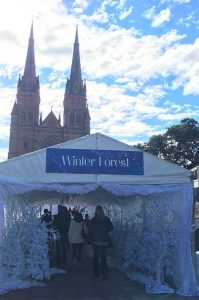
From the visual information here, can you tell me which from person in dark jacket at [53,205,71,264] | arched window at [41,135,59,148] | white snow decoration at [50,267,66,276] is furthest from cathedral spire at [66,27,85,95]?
white snow decoration at [50,267,66,276]

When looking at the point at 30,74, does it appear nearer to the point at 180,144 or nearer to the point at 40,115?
the point at 40,115

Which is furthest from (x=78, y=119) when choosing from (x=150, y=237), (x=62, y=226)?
(x=150, y=237)

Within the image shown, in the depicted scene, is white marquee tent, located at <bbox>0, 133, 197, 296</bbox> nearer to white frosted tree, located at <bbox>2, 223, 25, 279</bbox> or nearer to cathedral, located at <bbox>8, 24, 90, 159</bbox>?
white frosted tree, located at <bbox>2, 223, 25, 279</bbox>

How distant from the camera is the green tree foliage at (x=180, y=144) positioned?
5773cm

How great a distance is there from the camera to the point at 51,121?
289 ft

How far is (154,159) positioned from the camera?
912 centimetres

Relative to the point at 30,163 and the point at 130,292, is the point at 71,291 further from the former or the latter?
the point at 30,163

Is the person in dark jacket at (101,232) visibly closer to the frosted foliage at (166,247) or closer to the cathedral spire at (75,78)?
the frosted foliage at (166,247)

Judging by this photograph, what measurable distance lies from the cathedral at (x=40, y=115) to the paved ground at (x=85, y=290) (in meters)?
73.4

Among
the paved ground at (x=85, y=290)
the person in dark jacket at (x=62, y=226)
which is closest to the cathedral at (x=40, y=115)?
the person in dark jacket at (x=62, y=226)

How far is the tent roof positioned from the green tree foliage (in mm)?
49183

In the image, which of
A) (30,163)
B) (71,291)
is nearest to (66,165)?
(30,163)

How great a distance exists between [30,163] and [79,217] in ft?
10.0

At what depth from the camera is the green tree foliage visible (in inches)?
2273
